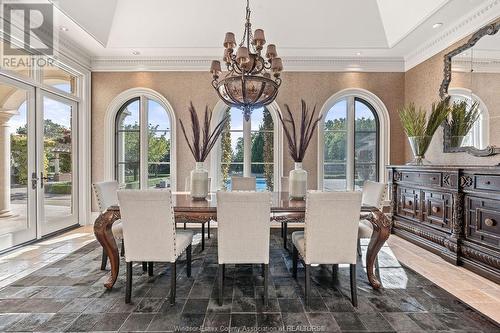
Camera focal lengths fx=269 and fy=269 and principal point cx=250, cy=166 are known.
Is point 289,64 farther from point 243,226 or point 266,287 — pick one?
point 266,287

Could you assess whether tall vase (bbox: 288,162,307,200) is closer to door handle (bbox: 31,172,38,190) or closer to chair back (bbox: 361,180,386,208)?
chair back (bbox: 361,180,386,208)

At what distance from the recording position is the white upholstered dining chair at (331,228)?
212 cm

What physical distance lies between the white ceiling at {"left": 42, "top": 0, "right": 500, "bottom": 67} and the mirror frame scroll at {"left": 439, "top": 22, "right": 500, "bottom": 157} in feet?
0.86

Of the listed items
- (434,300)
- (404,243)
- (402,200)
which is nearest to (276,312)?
(434,300)

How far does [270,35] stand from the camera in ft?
14.5

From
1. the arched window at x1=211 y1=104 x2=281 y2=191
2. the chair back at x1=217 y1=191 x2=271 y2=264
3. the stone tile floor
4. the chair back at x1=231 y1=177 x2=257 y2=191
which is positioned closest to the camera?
the stone tile floor

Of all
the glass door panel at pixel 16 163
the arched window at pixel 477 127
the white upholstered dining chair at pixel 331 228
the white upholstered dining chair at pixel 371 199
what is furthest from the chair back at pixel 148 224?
the arched window at pixel 477 127

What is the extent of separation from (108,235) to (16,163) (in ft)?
7.73

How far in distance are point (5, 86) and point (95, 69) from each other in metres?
1.79

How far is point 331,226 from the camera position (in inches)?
85.7

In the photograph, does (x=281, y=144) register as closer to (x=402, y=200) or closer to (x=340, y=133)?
(x=340, y=133)

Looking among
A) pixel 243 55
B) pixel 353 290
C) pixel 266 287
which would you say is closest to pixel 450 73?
pixel 243 55

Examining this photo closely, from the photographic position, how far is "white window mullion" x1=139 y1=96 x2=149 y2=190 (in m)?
5.15

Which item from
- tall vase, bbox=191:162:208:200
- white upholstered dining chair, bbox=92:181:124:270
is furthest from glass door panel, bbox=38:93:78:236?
tall vase, bbox=191:162:208:200
